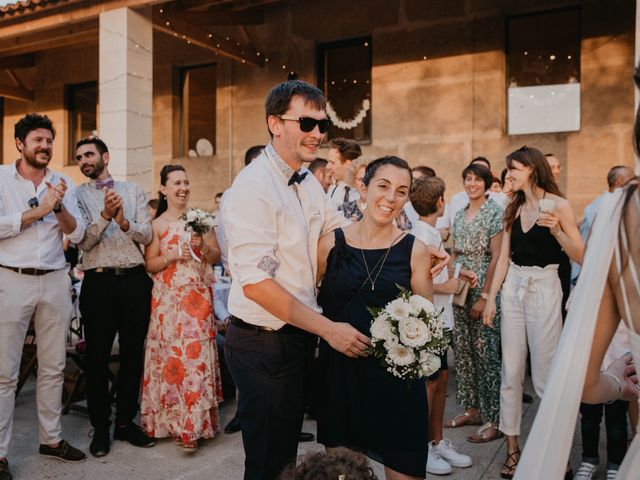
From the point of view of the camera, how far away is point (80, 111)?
14781mm

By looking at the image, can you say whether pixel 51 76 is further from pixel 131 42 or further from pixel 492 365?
pixel 492 365

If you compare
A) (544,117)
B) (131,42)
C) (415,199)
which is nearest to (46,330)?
(415,199)

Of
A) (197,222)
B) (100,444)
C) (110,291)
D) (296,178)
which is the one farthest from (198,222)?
(296,178)

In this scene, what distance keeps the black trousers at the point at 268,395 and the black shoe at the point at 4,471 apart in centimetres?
259

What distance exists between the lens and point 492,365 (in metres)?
5.41

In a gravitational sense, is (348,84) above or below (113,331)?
above

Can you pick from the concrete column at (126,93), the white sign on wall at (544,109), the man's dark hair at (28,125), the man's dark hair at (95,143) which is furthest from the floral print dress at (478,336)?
the concrete column at (126,93)

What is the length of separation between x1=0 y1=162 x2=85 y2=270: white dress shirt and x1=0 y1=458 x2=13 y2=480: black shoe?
1.48m

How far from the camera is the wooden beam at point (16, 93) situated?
47.8 feet

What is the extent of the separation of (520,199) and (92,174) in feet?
12.0

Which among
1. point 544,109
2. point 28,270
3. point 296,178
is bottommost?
point 28,270

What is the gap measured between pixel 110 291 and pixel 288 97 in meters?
2.96

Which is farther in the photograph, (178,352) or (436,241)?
(178,352)

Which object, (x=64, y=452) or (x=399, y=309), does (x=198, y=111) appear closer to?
(x=64, y=452)
